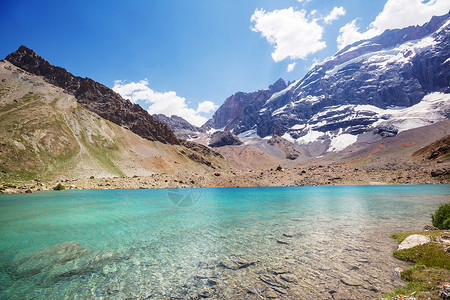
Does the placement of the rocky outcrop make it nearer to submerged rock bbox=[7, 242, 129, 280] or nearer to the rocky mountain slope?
submerged rock bbox=[7, 242, 129, 280]

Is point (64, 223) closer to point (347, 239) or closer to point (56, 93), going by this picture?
point (347, 239)

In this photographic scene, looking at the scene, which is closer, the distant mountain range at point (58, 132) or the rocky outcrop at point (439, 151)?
the distant mountain range at point (58, 132)

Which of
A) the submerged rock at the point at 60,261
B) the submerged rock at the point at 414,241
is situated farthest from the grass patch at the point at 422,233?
the submerged rock at the point at 60,261

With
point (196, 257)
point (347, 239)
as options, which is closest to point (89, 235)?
point (196, 257)

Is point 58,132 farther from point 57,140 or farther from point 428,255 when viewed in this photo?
point 428,255

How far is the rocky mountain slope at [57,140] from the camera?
340 feet

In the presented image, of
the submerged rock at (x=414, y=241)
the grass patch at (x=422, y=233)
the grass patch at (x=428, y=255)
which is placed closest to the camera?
the grass patch at (x=428, y=255)

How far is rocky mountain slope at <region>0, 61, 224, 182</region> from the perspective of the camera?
104 m

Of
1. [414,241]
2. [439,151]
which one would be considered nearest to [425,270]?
[414,241]

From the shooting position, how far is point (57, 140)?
12588 centimetres

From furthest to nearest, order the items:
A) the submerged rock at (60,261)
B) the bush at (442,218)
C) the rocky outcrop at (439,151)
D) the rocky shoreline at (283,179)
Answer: the rocky outcrop at (439,151)
the rocky shoreline at (283,179)
the bush at (442,218)
the submerged rock at (60,261)

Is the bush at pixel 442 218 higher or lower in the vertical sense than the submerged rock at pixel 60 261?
higher

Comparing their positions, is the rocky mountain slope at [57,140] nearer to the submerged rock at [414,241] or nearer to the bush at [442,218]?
the submerged rock at [414,241]

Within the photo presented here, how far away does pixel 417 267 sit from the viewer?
35.8 ft
